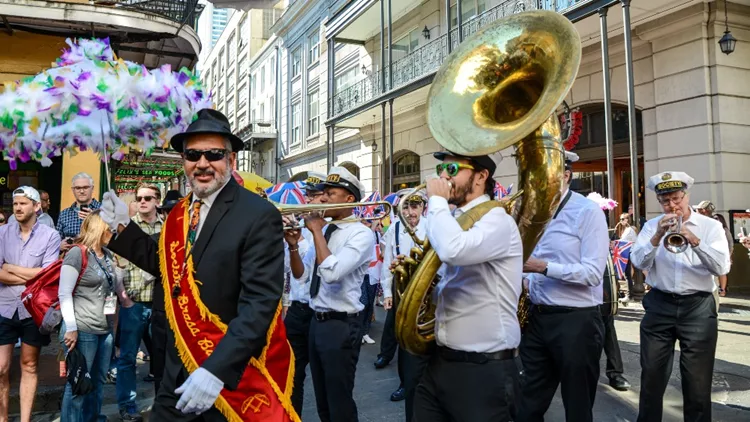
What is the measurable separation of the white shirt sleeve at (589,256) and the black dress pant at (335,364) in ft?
4.94

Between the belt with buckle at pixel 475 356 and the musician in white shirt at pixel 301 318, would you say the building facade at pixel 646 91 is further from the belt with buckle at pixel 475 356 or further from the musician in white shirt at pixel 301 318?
the belt with buckle at pixel 475 356

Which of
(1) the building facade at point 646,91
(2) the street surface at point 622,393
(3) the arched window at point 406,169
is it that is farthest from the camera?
(3) the arched window at point 406,169

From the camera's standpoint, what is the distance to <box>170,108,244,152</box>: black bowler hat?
2.64m

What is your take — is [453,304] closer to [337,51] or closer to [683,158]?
[683,158]

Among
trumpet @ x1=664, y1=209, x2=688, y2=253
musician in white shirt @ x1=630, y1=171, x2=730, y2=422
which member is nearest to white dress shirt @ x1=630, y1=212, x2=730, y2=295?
musician in white shirt @ x1=630, y1=171, x2=730, y2=422

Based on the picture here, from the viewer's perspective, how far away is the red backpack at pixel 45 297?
163 inches

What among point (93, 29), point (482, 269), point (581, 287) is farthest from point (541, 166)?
point (93, 29)

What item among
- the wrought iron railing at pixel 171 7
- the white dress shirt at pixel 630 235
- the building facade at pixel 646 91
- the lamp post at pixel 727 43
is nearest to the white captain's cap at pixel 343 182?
the building facade at pixel 646 91

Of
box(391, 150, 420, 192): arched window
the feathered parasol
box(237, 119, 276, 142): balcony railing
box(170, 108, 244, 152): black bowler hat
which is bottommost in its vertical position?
box(170, 108, 244, 152): black bowler hat

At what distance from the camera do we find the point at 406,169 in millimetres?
20641

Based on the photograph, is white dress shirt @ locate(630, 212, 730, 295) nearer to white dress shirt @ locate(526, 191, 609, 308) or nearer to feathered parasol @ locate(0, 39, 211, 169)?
white dress shirt @ locate(526, 191, 609, 308)

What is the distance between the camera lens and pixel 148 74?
3291 millimetres

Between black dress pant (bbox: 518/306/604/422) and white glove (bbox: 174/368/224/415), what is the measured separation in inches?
89.3

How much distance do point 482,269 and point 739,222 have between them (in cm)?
1004
